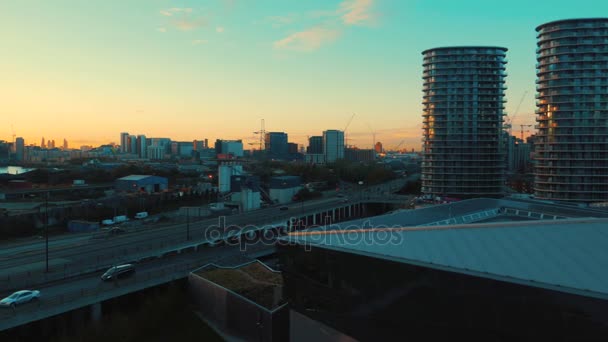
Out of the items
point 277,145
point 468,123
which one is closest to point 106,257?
point 468,123

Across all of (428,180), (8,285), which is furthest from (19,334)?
(428,180)

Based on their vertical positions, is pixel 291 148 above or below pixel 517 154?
above

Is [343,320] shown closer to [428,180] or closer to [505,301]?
[505,301]

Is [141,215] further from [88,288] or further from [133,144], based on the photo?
[133,144]

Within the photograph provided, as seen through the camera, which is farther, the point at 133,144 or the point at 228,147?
Answer: the point at 133,144

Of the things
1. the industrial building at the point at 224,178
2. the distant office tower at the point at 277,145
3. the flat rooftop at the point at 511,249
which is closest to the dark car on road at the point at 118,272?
the flat rooftop at the point at 511,249

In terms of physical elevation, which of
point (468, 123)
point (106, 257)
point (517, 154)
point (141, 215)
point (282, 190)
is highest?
point (468, 123)

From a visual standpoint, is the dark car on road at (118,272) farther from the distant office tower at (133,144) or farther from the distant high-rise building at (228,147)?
the distant office tower at (133,144)
